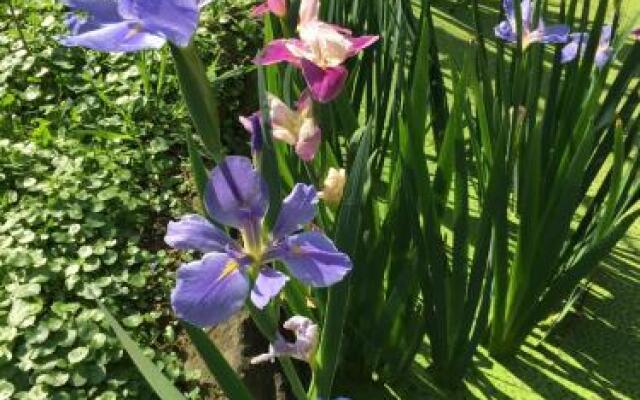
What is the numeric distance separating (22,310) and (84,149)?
0.61 metres

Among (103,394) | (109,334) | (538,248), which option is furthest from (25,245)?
(538,248)

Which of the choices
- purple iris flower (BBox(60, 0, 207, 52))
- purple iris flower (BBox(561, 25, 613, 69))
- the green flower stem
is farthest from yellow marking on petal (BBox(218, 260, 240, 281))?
purple iris flower (BBox(561, 25, 613, 69))

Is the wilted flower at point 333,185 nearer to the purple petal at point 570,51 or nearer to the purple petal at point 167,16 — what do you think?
the purple petal at point 167,16

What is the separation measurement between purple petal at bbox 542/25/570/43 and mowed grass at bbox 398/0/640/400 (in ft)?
0.60

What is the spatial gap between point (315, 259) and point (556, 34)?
99cm

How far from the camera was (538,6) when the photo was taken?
1523mm

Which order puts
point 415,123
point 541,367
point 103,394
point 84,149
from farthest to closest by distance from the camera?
point 84,149, point 541,367, point 103,394, point 415,123

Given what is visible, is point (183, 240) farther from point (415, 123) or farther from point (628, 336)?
point (628, 336)

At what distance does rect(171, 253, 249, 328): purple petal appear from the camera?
69 centimetres

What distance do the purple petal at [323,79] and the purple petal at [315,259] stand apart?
0.26 metres

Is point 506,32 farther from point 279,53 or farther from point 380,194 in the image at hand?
point 279,53

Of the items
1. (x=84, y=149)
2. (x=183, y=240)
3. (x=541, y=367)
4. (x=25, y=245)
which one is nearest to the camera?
(x=183, y=240)

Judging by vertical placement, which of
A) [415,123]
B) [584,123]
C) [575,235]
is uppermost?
[415,123]

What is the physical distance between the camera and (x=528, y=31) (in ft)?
5.24
